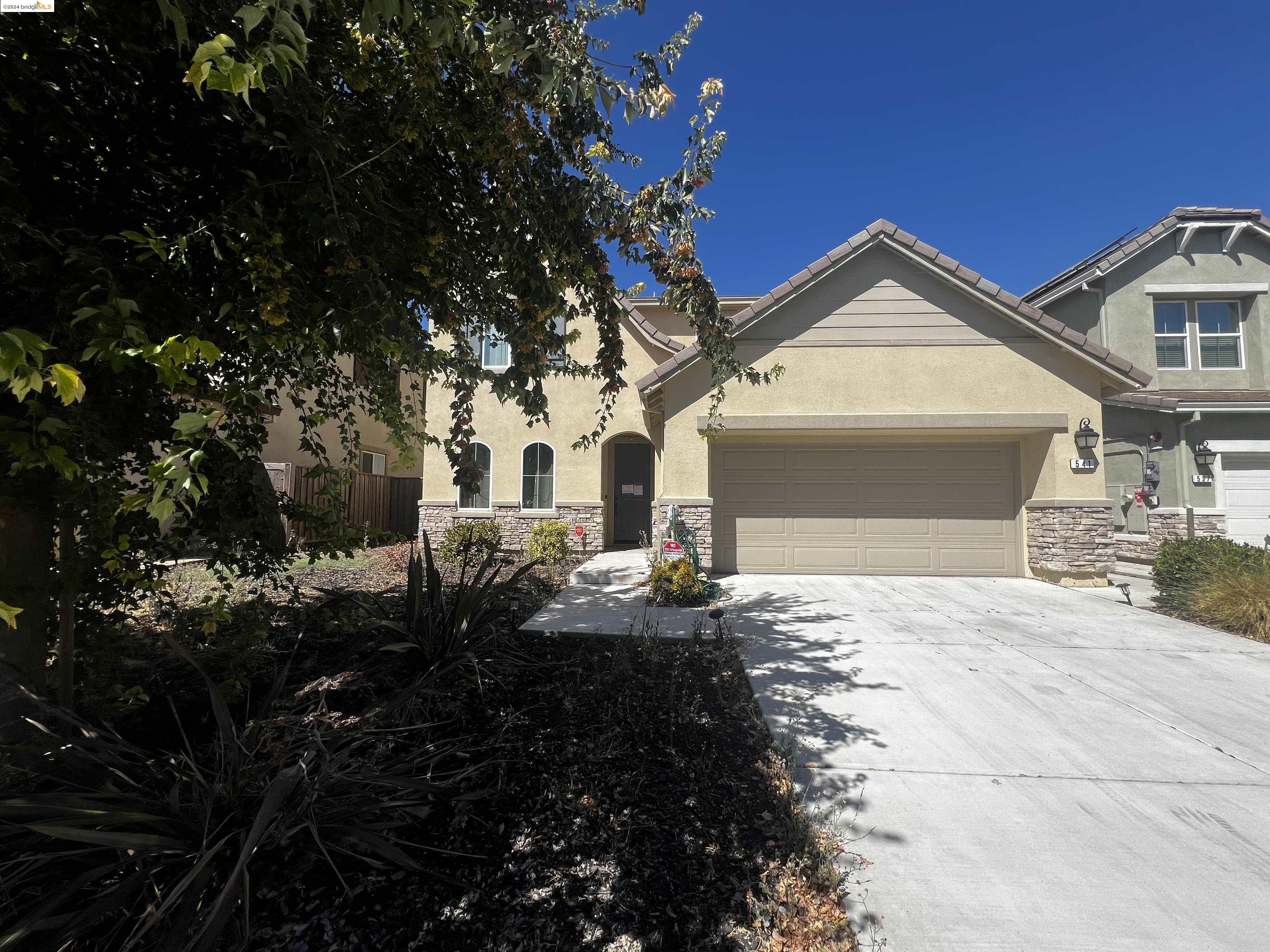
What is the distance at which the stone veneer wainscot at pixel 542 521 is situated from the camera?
39.2ft

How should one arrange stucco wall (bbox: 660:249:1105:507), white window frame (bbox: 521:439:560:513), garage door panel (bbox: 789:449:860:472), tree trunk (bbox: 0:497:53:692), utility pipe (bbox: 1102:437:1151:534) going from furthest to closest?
→ white window frame (bbox: 521:439:560:513)
utility pipe (bbox: 1102:437:1151:534)
garage door panel (bbox: 789:449:860:472)
stucco wall (bbox: 660:249:1105:507)
tree trunk (bbox: 0:497:53:692)

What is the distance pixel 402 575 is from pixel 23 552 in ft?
22.2

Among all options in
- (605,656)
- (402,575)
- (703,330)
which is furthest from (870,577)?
(402,575)

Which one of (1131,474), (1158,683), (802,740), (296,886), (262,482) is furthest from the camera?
(1131,474)

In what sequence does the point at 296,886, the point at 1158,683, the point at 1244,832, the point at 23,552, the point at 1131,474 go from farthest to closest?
1. the point at 1131,474
2. the point at 1158,683
3. the point at 1244,832
4. the point at 23,552
5. the point at 296,886

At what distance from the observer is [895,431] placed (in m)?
9.00

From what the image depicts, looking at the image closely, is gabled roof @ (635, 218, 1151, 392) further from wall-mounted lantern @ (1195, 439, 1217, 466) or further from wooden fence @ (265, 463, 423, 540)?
wooden fence @ (265, 463, 423, 540)

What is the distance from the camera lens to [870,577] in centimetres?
928

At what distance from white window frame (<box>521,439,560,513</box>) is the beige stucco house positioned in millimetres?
3169

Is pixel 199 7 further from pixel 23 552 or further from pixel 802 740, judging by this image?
pixel 802 740

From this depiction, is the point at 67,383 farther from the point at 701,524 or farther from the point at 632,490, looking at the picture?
the point at 632,490

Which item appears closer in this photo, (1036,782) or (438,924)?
(438,924)

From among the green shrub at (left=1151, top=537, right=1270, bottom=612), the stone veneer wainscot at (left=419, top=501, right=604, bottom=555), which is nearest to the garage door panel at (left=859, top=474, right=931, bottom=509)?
the green shrub at (left=1151, top=537, right=1270, bottom=612)

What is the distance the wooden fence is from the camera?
10.9 meters
